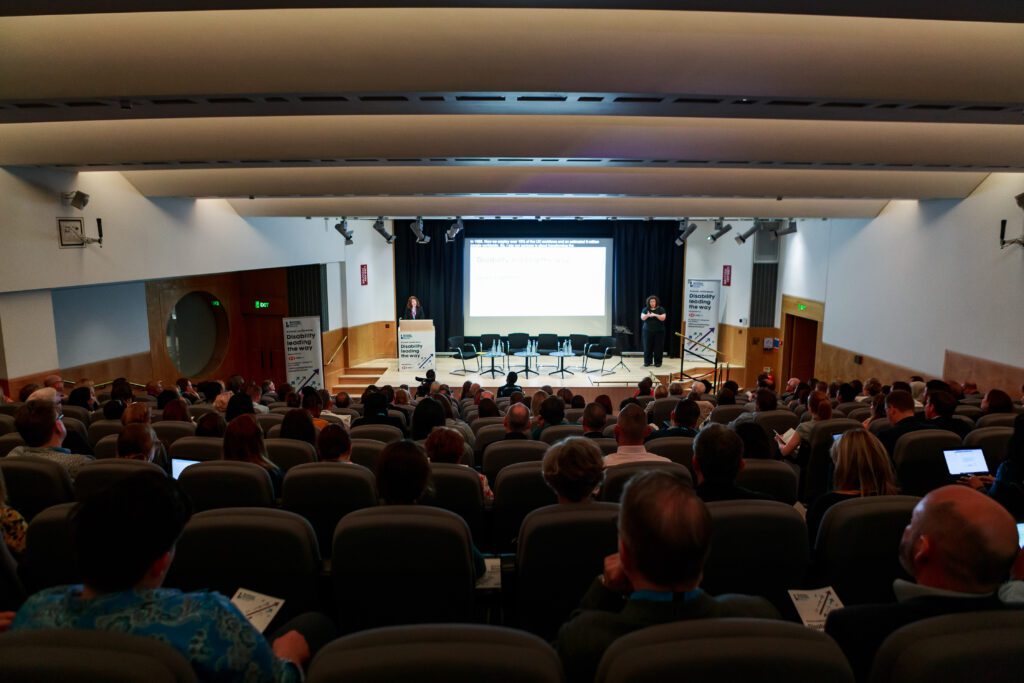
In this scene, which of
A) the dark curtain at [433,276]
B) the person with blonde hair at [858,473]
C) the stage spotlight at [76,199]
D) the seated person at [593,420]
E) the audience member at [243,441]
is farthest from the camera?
the dark curtain at [433,276]

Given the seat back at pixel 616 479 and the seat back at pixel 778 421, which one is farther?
the seat back at pixel 778 421

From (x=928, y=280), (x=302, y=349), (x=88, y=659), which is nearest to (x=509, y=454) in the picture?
(x=88, y=659)

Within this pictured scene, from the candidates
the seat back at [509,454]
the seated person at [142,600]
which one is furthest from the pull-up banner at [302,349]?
the seated person at [142,600]

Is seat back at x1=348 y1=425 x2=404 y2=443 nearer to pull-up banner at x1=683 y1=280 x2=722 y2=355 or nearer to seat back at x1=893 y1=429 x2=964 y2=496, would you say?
seat back at x1=893 y1=429 x2=964 y2=496

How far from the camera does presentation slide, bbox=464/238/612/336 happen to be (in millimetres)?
16641

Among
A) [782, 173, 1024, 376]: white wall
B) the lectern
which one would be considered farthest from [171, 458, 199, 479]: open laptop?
the lectern

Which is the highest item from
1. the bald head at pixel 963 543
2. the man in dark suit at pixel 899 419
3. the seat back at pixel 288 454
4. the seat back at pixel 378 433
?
the bald head at pixel 963 543

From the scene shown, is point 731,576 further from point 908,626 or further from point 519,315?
point 519,315

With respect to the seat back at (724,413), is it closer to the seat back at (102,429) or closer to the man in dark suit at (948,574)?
the man in dark suit at (948,574)

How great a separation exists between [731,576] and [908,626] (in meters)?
1.03

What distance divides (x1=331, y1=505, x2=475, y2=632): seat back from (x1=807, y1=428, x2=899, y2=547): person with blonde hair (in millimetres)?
1569

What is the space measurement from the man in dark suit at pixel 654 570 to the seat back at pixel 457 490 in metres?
1.74

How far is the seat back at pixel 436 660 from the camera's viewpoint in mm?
1174

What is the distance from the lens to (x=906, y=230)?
9.78 metres
